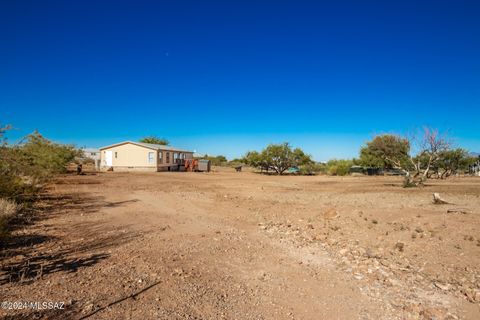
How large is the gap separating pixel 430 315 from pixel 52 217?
8.43m

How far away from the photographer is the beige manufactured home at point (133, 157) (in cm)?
3397

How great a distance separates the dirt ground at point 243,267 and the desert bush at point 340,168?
A: 29.4 metres

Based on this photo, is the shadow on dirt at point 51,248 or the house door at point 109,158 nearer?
the shadow on dirt at point 51,248

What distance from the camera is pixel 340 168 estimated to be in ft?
121

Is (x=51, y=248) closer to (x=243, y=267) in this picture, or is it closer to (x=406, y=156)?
(x=243, y=267)

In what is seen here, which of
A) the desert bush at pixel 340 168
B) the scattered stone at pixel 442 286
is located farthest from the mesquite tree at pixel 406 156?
the scattered stone at pixel 442 286

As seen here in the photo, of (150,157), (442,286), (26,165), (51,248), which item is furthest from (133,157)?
(442,286)

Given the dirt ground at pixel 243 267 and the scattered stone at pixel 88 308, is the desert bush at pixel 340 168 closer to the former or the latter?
the dirt ground at pixel 243 267

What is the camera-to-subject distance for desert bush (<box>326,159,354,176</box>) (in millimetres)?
36844

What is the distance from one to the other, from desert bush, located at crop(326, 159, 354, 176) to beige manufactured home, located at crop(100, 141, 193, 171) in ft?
72.1

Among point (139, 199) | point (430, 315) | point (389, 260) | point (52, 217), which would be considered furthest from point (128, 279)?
point (139, 199)

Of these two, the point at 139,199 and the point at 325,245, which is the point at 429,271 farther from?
the point at 139,199

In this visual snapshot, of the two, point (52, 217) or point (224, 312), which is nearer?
point (224, 312)

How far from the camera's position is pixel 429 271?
4738mm
